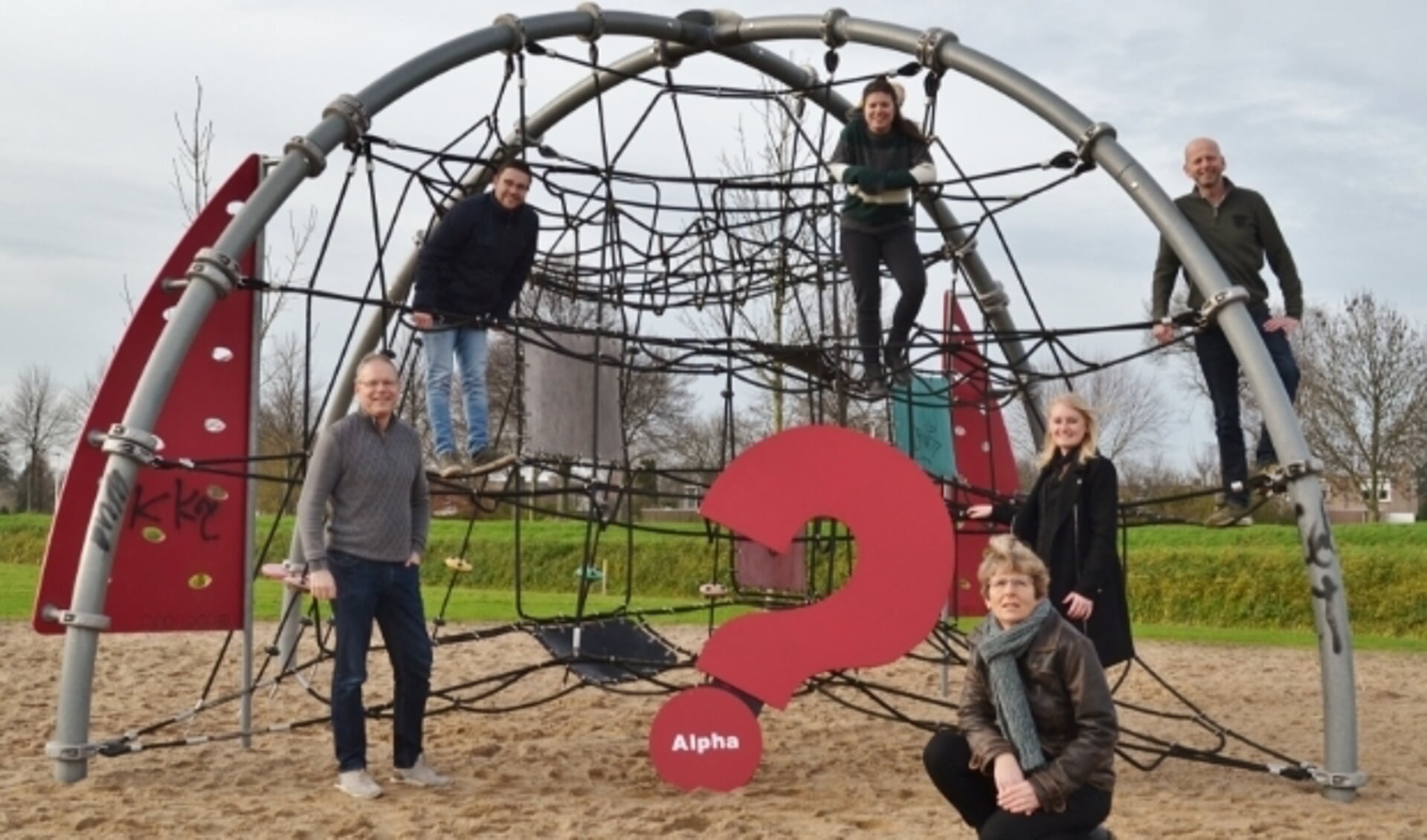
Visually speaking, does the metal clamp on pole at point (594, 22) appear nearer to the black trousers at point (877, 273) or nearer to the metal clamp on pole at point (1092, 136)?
the black trousers at point (877, 273)

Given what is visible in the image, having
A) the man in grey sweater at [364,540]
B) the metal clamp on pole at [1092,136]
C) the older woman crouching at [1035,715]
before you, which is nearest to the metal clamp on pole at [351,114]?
→ the man in grey sweater at [364,540]

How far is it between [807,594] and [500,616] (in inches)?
292

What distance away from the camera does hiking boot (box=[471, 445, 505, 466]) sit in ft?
20.7

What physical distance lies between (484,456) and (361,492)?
3.95 feet

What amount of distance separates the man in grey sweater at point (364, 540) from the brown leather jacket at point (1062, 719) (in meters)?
2.35

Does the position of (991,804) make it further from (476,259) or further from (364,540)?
(476,259)

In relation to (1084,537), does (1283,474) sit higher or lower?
higher

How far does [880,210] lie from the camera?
6.95 meters

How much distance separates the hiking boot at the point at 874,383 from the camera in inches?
261

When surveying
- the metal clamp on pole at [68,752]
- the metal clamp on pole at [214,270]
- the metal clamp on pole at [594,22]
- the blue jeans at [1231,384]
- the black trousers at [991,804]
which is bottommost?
the metal clamp on pole at [68,752]

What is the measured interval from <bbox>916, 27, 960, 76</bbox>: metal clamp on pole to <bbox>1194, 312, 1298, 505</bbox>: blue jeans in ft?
5.58

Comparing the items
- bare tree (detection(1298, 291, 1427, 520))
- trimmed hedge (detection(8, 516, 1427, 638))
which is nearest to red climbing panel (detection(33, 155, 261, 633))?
trimmed hedge (detection(8, 516, 1427, 638))

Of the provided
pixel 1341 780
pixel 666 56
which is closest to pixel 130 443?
pixel 666 56

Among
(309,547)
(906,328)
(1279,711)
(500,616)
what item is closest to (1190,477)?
Answer: (500,616)
